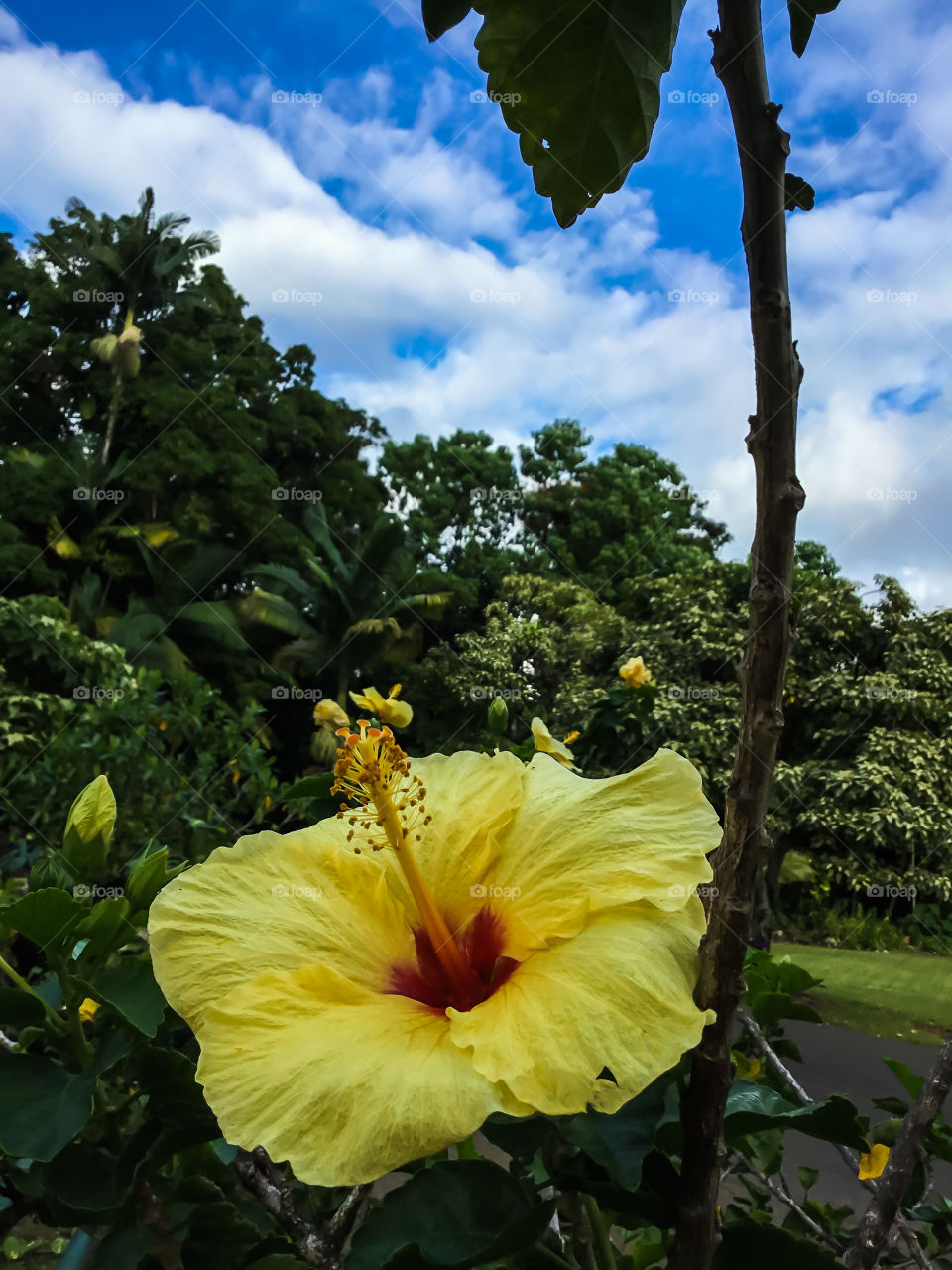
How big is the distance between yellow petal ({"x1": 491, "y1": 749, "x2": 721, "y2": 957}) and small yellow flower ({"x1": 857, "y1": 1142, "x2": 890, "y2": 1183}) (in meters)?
0.35

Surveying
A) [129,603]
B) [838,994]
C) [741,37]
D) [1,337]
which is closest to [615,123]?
[741,37]

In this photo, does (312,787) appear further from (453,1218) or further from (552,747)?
(453,1218)

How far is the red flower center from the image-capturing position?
1.62 ft

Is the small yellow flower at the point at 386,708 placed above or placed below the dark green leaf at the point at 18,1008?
above

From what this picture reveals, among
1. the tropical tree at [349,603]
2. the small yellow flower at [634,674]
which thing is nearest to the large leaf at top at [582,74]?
the small yellow flower at [634,674]

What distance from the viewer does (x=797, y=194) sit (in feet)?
1.00

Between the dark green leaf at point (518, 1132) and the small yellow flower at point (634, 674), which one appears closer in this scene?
the dark green leaf at point (518, 1132)

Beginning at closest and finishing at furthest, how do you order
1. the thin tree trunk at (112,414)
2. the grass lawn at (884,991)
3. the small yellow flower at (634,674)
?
the small yellow flower at (634,674), the grass lawn at (884,991), the thin tree trunk at (112,414)

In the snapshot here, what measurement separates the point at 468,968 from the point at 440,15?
1.46 feet

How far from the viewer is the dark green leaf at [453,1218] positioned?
385 millimetres

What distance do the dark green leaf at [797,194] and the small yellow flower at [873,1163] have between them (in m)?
0.61

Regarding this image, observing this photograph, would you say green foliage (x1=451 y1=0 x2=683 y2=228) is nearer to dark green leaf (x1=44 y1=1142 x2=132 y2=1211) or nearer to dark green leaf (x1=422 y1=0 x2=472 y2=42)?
dark green leaf (x1=422 y1=0 x2=472 y2=42)

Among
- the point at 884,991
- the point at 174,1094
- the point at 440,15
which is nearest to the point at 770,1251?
the point at 174,1094

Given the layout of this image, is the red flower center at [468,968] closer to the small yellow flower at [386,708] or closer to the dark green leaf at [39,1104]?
the dark green leaf at [39,1104]
